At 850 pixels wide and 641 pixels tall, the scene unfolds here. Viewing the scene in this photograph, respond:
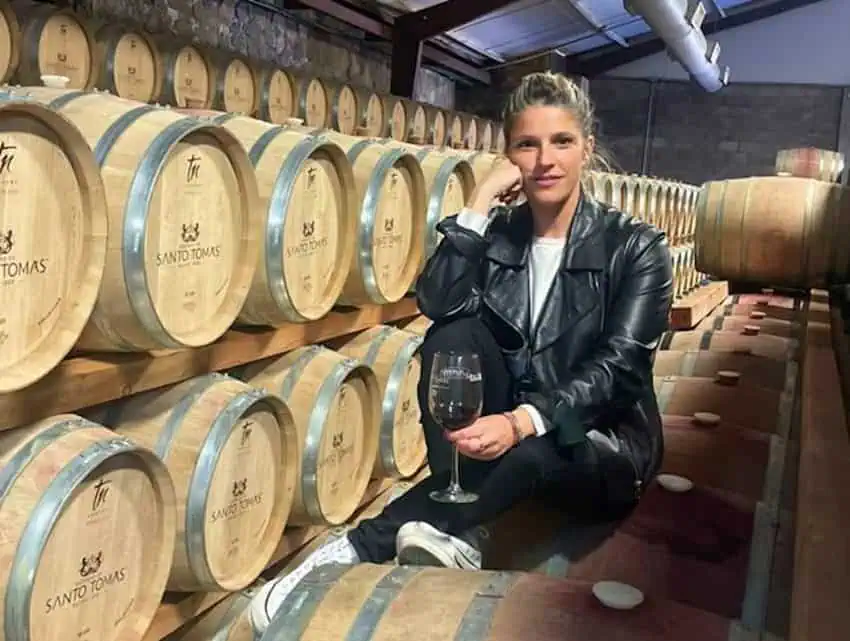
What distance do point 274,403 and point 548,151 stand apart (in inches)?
40.8

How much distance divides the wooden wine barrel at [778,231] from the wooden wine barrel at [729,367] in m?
1.70

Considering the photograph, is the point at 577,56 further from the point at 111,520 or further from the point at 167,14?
the point at 111,520

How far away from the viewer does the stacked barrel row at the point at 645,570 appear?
1595 mm

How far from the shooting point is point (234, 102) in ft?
20.7

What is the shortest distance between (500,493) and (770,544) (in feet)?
1.83

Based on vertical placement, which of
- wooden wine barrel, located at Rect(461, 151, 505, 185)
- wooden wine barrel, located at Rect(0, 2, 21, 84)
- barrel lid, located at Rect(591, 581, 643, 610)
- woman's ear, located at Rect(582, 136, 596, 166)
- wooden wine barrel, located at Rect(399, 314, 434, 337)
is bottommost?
barrel lid, located at Rect(591, 581, 643, 610)

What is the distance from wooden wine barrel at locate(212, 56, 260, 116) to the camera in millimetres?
6156

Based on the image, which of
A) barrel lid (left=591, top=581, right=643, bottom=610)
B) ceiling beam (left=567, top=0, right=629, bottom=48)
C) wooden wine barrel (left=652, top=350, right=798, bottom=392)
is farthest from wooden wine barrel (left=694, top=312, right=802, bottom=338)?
ceiling beam (left=567, top=0, right=629, bottom=48)

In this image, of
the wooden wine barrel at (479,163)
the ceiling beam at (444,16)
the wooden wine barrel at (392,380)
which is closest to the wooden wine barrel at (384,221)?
the wooden wine barrel at (392,380)

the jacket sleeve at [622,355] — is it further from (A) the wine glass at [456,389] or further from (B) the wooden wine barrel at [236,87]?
(B) the wooden wine barrel at [236,87]

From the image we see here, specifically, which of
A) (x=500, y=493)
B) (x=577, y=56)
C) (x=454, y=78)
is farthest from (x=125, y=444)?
(x=577, y=56)

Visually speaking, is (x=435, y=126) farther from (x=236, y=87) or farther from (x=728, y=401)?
(x=728, y=401)

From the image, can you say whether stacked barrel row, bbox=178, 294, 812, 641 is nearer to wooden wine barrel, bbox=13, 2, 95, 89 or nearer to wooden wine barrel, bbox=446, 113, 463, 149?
wooden wine barrel, bbox=13, 2, 95, 89

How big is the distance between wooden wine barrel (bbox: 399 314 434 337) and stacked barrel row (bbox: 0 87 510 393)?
13.0 inches
